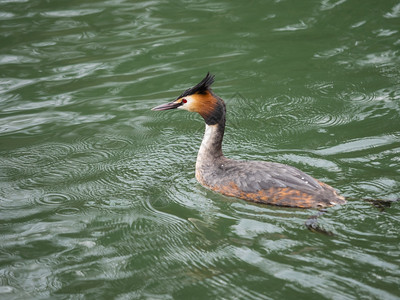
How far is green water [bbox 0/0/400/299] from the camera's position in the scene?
4.46 meters

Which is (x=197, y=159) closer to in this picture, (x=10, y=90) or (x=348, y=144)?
(x=348, y=144)

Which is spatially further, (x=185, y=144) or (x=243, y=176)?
(x=185, y=144)

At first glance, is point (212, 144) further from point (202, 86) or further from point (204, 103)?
point (202, 86)

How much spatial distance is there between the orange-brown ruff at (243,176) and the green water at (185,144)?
14 centimetres

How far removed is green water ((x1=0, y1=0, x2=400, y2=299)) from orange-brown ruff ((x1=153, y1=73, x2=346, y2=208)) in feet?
0.45

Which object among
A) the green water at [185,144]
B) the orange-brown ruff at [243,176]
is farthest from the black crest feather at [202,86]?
the green water at [185,144]

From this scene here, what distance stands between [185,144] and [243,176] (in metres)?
1.52

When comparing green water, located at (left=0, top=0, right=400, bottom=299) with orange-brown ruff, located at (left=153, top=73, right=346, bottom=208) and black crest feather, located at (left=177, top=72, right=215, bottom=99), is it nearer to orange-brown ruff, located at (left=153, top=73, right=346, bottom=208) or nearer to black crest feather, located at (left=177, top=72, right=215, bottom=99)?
orange-brown ruff, located at (left=153, top=73, right=346, bottom=208)

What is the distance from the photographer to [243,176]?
5.61 meters

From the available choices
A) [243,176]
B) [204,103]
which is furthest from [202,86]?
[243,176]

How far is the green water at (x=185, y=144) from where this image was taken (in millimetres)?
4461

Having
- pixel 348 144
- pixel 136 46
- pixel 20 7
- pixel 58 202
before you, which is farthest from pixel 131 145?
pixel 20 7

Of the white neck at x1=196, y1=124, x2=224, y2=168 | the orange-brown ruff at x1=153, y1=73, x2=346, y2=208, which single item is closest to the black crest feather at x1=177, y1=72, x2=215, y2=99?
the orange-brown ruff at x1=153, y1=73, x2=346, y2=208

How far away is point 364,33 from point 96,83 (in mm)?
4589
